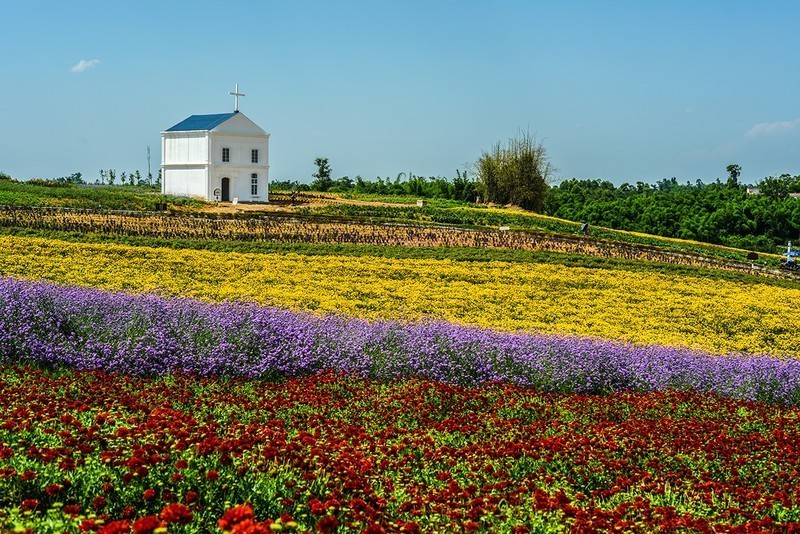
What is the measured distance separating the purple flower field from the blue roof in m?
40.4

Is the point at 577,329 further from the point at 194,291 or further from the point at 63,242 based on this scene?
the point at 63,242

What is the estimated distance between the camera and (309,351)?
10570mm

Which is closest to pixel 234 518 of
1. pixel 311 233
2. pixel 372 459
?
pixel 372 459

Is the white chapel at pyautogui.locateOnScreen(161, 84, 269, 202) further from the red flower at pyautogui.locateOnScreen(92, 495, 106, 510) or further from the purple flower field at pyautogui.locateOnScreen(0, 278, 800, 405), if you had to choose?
the red flower at pyautogui.locateOnScreen(92, 495, 106, 510)

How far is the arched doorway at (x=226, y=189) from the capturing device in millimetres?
50875

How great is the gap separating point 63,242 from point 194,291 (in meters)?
7.27

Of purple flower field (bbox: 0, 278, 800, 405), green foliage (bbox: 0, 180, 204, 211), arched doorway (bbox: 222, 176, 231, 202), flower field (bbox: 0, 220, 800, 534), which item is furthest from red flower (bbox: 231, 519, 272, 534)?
arched doorway (bbox: 222, 176, 231, 202)

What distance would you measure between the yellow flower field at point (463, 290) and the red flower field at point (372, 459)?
5.96 meters

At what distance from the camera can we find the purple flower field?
9.98 metres

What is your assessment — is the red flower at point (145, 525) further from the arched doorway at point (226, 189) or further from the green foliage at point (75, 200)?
the arched doorway at point (226, 189)

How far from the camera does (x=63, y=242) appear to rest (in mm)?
21766

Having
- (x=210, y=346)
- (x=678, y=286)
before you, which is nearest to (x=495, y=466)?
(x=210, y=346)

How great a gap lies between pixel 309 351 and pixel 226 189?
4204 centimetres

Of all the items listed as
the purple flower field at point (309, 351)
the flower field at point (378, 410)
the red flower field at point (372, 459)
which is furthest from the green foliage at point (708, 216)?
the red flower field at point (372, 459)
